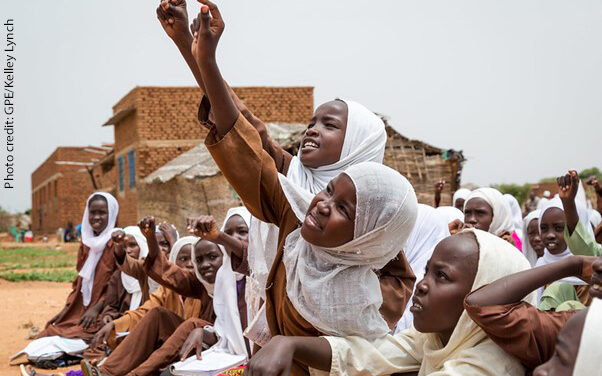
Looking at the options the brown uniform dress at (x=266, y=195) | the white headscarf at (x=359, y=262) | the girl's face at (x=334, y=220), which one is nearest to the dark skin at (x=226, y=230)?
the brown uniform dress at (x=266, y=195)

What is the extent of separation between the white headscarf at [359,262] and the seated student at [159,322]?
10.00 ft

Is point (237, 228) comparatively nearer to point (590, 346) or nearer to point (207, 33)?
point (207, 33)

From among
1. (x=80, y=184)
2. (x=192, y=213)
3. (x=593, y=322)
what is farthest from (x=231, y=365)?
(x=80, y=184)

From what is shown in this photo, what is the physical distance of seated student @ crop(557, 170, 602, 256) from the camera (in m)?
4.62

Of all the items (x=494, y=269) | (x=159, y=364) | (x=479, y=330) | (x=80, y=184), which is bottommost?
(x=159, y=364)

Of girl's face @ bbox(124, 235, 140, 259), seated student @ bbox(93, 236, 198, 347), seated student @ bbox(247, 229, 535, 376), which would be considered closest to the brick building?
girl's face @ bbox(124, 235, 140, 259)

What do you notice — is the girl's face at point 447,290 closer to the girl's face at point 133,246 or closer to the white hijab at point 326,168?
the white hijab at point 326,168

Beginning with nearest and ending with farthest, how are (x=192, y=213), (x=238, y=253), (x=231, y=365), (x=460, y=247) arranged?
(x=460, y=247)
(x=238, y=253)
(x=231, y=365)
(x=192, y=213)

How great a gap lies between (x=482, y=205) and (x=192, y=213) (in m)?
14.1

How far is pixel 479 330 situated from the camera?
2.59 meters

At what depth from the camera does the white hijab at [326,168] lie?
289 cm

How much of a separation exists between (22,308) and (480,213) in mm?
10865

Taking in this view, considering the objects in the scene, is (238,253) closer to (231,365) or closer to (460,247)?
(231,365)

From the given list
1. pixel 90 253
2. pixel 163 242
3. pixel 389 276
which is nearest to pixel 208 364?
pixel 389 276
